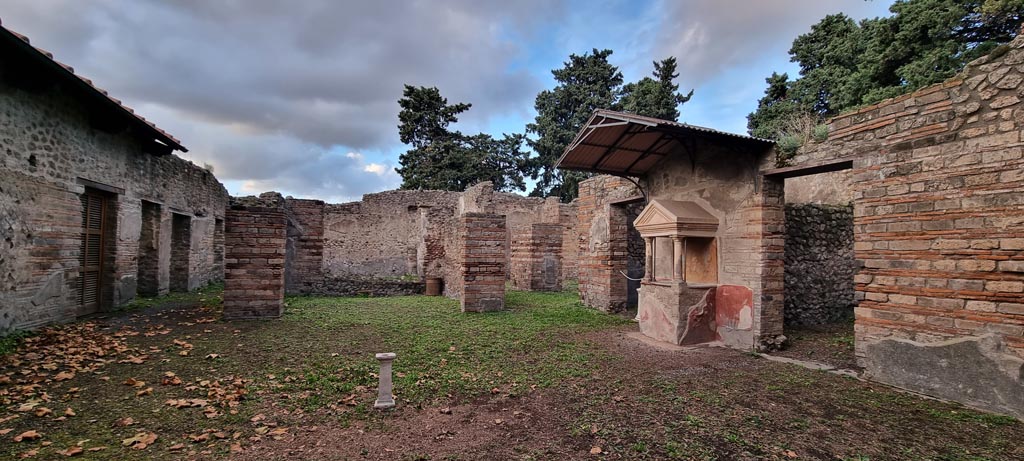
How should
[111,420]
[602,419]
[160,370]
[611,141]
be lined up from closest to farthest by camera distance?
[111,420] → [602,419] → [160,370] → [611,141]

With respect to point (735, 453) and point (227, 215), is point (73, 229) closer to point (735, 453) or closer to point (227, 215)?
point (227, 215)

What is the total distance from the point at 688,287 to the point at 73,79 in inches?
363

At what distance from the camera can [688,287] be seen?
20.7 ft

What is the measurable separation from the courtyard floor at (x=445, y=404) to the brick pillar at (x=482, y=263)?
2525 mm

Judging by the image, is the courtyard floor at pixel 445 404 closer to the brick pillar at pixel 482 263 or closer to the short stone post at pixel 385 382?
the short stone post at pixel 385 382

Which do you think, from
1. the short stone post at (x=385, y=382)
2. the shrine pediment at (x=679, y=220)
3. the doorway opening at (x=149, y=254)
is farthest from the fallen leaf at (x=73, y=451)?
the doorway opening at (x=149, y=254)

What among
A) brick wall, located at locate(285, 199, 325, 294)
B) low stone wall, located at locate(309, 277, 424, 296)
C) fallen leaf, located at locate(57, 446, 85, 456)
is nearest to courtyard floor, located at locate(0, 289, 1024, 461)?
fallen leaf, located at locate(57, 446, 85, 456)

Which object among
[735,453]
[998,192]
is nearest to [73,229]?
[735,453]

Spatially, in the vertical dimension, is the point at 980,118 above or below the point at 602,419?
above

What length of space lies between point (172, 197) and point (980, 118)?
47.4 ft

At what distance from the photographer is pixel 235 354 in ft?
17.0

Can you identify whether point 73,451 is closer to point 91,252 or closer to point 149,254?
point 91,252

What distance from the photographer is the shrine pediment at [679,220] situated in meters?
6.25

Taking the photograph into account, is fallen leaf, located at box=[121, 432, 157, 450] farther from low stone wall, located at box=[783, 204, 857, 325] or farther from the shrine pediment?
low stone wall, located at box=[783, 204, 857, 325]
